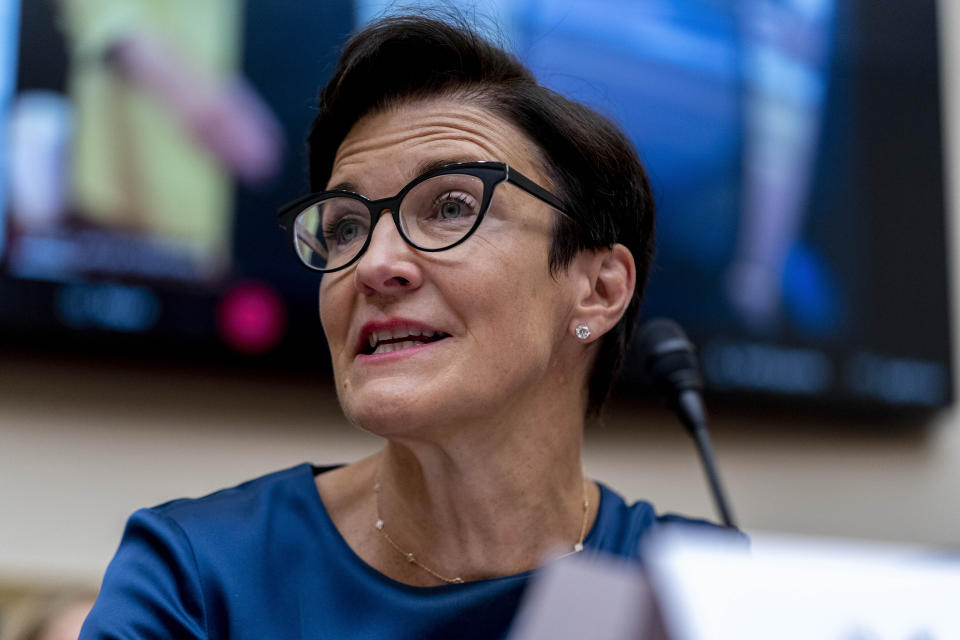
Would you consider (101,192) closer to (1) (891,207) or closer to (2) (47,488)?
(2) (47,488)

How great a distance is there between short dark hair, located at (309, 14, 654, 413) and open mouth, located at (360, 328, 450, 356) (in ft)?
0.66

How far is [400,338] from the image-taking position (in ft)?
4.26

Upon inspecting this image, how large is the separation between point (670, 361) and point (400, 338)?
439 mm

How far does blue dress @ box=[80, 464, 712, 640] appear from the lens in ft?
4.00

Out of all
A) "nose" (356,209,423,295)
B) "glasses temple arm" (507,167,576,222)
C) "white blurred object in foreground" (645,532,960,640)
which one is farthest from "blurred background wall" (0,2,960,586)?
"white blurred object in foreground" (645,532,960,640)

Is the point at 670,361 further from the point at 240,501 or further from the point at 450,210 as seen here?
the point at 240,501

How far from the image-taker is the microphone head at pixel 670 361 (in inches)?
59.2

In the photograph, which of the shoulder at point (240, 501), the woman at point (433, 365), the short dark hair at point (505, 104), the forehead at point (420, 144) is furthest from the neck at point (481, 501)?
the forehead at point (420, 144)

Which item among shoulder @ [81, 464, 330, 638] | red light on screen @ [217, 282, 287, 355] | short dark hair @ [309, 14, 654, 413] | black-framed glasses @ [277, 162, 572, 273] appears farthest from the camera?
red light on screen @ [217, 282, 287, 355]

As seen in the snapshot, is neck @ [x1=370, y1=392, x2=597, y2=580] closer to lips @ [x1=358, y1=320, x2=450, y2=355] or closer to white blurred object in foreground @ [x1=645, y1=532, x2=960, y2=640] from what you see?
lips @ [x1=358, y1=320, x2=450, y2=355]

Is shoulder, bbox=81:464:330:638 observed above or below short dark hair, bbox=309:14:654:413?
below

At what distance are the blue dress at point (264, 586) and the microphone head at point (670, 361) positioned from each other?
1.24 feet


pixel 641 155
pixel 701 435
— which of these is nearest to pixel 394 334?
pixel 701 435

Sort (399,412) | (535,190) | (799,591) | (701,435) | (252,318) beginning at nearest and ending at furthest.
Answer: (799,591) < (399,412) < (535,190) < (701,435) < (252,318)
